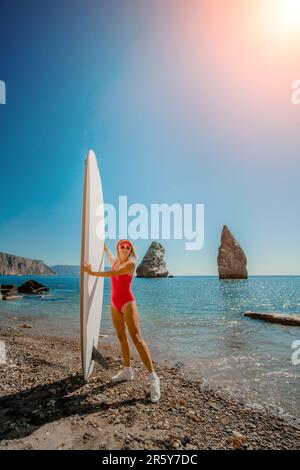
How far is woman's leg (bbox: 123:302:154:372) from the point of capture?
4.18 metres

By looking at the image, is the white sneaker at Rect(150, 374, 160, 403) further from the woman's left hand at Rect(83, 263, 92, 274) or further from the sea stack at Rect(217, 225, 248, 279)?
the sea stack at Rect(217, 225, 248, 279)

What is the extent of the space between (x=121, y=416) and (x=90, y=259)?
235 centimetres

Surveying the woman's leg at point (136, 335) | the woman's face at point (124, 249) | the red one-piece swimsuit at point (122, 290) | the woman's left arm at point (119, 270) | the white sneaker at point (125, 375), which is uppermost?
the woman's face at point (124, 249)

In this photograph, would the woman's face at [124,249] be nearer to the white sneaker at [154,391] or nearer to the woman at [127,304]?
the woman at [127,304]

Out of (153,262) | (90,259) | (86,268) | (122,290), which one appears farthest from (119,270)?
(153,262)

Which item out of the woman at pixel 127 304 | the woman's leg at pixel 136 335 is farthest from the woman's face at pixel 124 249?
the woman's leg at pixel 136 335

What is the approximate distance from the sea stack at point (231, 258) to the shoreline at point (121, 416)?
102 metres

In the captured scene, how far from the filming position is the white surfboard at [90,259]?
163 inches

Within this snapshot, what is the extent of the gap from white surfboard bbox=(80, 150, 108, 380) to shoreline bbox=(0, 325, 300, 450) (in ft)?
2.03

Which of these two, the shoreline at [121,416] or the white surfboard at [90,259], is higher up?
the white surfboard at [90,259]

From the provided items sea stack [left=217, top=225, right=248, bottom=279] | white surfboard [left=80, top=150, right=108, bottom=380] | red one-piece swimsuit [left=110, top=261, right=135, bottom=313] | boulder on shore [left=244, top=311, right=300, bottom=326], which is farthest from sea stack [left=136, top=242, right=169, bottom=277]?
red one-piece swimsuit [left=110, top=261, right=135, bottom=313]

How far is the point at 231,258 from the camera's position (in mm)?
102875

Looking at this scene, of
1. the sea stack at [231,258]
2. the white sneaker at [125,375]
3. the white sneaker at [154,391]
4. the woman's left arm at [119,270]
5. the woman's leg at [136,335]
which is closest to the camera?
the woman's left arm at [119,270]

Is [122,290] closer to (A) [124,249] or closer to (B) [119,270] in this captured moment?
(B) [119,270]
